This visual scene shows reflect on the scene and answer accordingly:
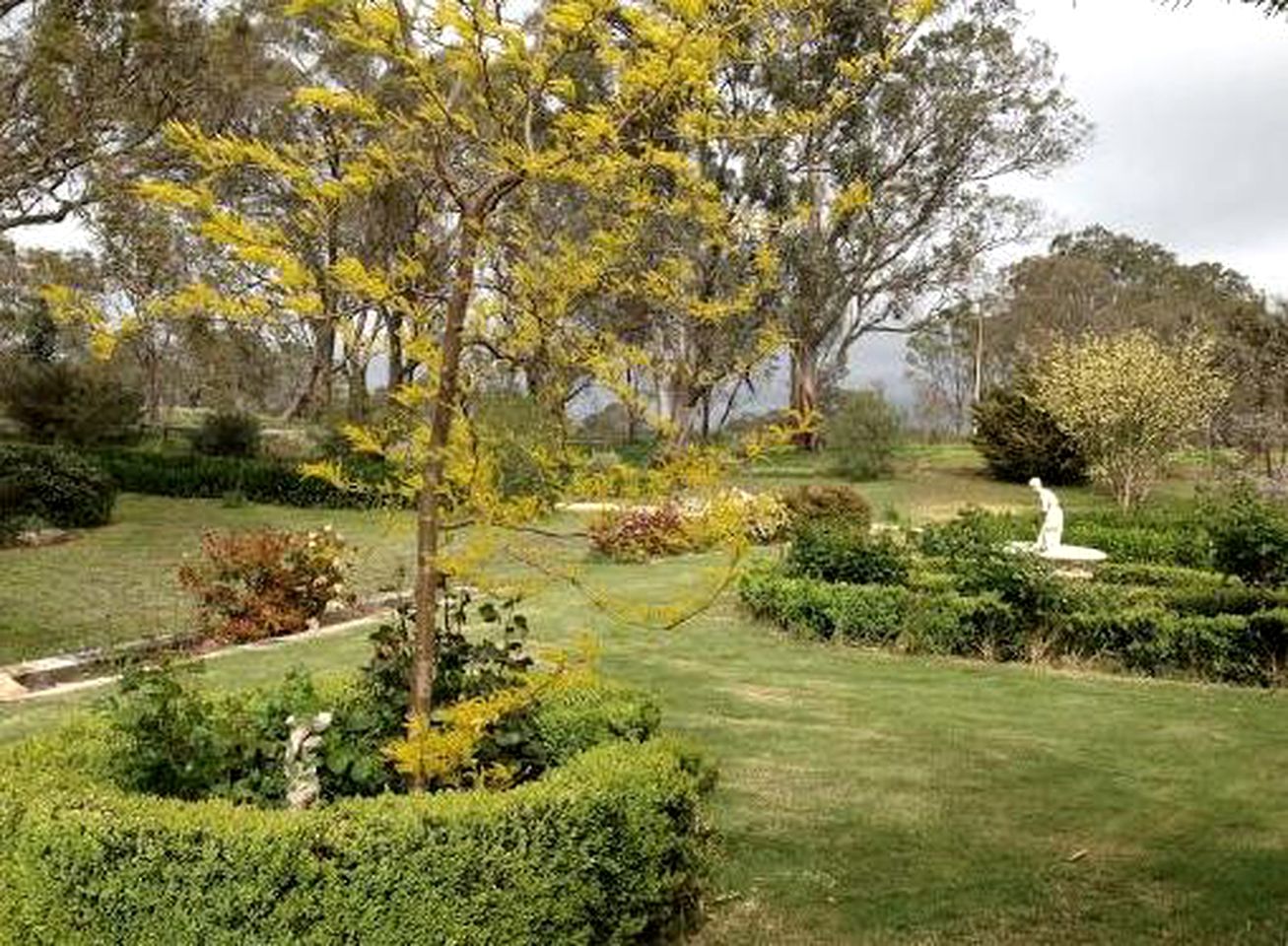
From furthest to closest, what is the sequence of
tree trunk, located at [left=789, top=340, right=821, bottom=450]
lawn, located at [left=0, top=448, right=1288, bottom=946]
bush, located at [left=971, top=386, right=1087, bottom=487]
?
tree trunk, located at [left=789, top=340, right=821, bottom=450] < bush, located at [left=971, top=386, right=1087, bottom=487] < lawn, located at [left=0, top=448, right=1288, bottom=946]

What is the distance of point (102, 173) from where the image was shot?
18750mm

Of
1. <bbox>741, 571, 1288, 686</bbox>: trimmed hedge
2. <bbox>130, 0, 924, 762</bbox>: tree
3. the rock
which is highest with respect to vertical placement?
<bbox>130, 0, 924, 762</bbox>: tree

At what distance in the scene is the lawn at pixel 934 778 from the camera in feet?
16.6

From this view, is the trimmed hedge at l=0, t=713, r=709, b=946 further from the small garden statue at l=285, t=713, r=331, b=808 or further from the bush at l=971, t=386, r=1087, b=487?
the bush at l=971, t=386, r=1087, b=487

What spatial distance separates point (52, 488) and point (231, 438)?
29.1ft

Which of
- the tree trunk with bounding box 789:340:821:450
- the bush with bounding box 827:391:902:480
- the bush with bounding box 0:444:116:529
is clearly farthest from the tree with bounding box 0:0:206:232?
the tree trunk with bounding box 789:340:821:450

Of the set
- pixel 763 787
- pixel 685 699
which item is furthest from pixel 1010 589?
pixel 763 787

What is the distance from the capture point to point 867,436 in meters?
31.8

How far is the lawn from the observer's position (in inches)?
199

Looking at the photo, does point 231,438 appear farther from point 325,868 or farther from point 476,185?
point 325,868

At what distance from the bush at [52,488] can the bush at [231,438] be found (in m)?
7.50

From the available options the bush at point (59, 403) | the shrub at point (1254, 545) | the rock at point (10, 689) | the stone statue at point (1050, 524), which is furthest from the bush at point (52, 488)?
the shrub at point (1254, 545)

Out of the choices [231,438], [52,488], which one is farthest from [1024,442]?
[52,488]

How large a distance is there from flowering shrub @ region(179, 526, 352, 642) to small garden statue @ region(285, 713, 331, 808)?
6.95 metres
